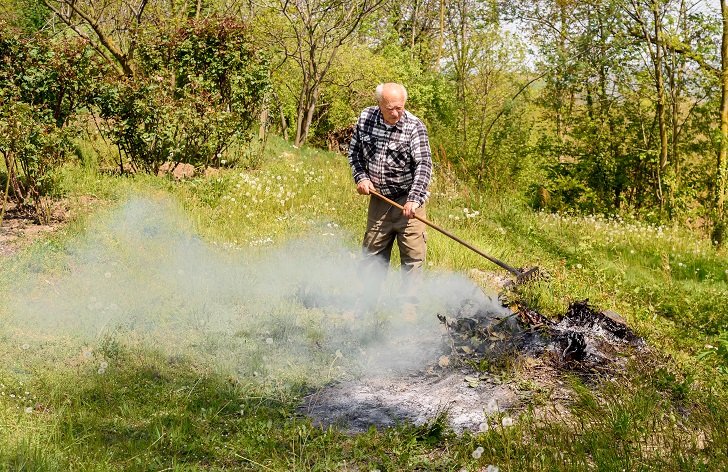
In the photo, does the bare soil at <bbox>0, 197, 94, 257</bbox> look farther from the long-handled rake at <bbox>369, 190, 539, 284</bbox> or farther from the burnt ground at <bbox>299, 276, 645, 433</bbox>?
the burnt ground at <bbox>299, 276, 645, 433</bbox>

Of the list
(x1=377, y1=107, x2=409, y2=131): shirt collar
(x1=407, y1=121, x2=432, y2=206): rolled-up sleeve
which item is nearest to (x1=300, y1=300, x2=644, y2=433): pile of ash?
(x1=407, y1=121, x2=432, y2=206): rolled-up sleeve

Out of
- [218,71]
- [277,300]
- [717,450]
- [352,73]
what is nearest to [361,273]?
[277,300]

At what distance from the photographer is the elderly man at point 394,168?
202 inches

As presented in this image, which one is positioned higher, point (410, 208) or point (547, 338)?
point (410, 208)

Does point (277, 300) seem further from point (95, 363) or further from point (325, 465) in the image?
point (325, 465)

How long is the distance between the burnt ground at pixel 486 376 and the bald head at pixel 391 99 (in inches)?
65.5

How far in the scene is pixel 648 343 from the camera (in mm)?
5117

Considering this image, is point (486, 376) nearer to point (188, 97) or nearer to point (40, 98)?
point (40, 98)

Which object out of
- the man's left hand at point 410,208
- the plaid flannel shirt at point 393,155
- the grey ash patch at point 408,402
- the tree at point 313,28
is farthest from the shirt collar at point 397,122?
the tree at point 313,28

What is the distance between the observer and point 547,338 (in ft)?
15.5

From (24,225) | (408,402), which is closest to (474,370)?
(408,402)

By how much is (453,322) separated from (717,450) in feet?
7.16

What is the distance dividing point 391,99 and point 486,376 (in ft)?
7.12

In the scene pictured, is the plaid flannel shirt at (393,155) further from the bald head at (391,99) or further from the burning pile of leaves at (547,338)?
the burning pile of leaves at (547,338)
